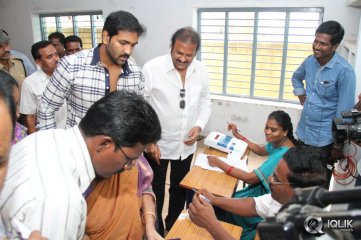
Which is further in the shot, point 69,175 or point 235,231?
point 235,231

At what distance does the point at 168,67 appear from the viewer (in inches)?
87.4

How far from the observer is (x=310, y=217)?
17.5 inches

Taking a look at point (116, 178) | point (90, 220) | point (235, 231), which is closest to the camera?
point (90, 220)

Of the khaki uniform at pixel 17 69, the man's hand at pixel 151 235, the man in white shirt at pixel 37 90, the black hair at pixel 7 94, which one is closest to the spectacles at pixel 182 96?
the man in white shirt at pixel 37 90

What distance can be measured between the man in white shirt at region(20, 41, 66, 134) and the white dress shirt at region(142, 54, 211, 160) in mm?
778

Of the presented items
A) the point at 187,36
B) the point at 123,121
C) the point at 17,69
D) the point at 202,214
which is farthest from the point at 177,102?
the point at 17,69

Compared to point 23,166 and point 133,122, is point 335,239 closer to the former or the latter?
point 133,122

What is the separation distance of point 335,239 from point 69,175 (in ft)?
2.28

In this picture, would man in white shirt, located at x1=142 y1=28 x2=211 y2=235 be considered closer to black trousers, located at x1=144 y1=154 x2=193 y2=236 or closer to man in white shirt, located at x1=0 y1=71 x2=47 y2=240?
black trousers, located at x1=144 y1=154 x2=193 y2=236

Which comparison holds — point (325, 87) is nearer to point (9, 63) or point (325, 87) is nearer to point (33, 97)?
point (33, 97)

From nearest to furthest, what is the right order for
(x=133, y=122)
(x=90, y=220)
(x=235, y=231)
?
(x=133, y=122), (x=90, y=220), (x=235, y=231)

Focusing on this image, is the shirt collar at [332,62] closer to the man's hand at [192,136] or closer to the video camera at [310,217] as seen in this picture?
the man's hand at [192,136]

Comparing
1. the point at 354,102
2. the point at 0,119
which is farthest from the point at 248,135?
the point at 0,119

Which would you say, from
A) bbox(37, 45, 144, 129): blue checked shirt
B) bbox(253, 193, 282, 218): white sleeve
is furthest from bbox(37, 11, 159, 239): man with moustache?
bbox(253, 193, 282, 218): white sleeve
